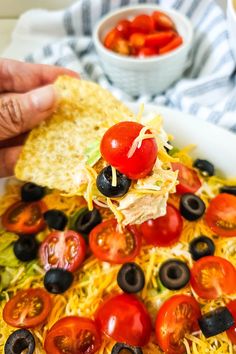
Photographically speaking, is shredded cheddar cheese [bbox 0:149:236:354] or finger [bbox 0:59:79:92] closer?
shredded cheddar cheese [bbox 0:149:236:354]

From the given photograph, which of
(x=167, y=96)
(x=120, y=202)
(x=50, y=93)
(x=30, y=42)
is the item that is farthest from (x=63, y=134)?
(x=30, y=42)

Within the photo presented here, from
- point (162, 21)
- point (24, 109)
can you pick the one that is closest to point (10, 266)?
point (24, 109)

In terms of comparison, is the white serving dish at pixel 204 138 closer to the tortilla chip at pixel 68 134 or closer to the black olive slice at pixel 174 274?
the tortilla chip at pixel 68 134

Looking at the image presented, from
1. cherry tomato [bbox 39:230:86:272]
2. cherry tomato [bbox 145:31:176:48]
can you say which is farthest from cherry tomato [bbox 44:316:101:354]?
cherry tomato [bbox 145:31:176:48]

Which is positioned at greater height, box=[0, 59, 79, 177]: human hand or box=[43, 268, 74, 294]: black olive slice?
box=[0, 59, 79, 177]: human hand

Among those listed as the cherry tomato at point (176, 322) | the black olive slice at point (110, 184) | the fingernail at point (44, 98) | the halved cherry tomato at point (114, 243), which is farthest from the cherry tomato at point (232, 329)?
the fingernail at point (44, 98)

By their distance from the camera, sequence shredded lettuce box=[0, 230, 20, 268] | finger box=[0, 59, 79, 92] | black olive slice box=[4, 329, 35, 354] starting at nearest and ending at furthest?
black olive slice box=[4, 329, 35, 354] → shredded lettuce box=[0, 230, 20, 268] → finger box=[0, 59, 79, 92]

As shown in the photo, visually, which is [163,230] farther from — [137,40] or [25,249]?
[137,40]

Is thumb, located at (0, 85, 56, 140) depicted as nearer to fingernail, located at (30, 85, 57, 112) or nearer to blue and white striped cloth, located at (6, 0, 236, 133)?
fingernail, located at (30, 85, 57, 112)
